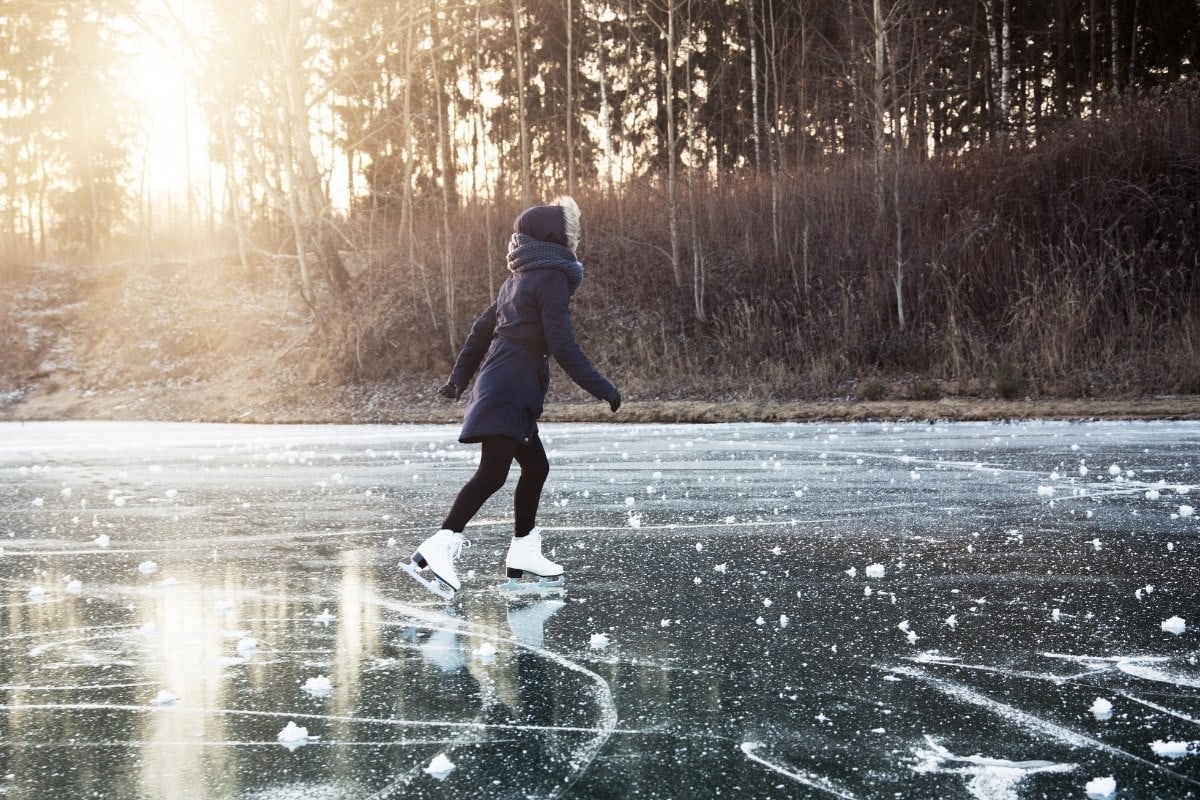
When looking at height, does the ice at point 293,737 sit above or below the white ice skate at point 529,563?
below

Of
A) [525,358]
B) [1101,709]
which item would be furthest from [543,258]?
[1101,709]

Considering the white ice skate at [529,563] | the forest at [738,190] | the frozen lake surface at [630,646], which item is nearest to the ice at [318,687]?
the frozen lake surface at [630,646]

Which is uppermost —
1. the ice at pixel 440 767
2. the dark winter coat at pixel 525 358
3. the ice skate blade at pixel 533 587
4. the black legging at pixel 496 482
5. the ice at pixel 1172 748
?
the dark winter coat at pixel 525 358

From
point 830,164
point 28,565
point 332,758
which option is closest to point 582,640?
point 332,758

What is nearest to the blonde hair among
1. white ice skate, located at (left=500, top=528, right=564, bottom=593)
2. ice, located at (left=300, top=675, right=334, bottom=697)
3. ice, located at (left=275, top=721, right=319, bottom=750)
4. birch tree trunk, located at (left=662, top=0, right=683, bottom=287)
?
white ice skate, located at (left=500, top=528, right=564, bottom=593)

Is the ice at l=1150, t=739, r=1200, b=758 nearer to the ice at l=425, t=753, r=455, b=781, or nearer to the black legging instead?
the ice at l=425, t=753, r=455, b=781

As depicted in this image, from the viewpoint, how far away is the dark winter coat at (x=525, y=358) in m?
5.47

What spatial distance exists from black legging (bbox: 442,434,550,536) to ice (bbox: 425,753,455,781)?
8.22 ft

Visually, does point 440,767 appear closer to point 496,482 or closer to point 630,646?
point 630,646

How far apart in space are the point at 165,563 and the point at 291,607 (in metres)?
1.69

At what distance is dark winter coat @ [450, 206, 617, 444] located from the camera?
5.47m

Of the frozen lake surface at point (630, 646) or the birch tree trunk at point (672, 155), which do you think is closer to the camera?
the frozen lake surface at point (630, 646)

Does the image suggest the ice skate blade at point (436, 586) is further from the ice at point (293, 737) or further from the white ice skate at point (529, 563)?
the ice at point (293, 737)

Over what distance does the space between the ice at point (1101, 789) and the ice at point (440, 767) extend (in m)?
1.74
